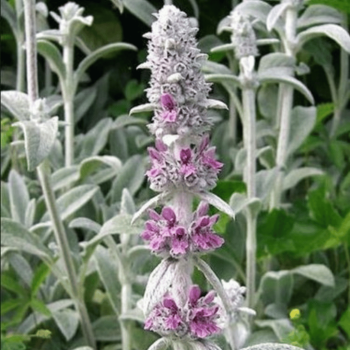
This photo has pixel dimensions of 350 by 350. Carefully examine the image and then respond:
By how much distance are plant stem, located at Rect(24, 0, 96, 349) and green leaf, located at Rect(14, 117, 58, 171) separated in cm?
8

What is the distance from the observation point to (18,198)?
203cm

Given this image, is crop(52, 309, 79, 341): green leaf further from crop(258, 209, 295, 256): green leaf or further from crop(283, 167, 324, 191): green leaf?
crop(283, 167, 324, 191): green leaf

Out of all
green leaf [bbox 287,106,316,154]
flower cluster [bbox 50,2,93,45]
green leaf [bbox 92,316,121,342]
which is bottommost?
green leaf [bbox 92,316,121,342]

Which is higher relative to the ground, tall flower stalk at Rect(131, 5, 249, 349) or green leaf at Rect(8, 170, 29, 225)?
tall flower stalk at Rect(131, 5, 249, 349)

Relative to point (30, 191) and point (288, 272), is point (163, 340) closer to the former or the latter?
point (288, 272)

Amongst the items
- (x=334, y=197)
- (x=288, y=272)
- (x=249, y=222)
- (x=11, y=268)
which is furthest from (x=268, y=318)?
(x=11, y=268)

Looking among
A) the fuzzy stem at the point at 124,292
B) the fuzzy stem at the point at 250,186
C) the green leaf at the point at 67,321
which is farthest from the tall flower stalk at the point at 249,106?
the green leaf at the point at 67,321

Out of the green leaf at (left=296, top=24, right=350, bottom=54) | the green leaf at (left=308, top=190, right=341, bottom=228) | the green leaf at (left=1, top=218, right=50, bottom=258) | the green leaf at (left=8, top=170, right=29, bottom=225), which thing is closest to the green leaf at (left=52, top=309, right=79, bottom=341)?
the green leaf at (left=1, top=218, right=50, bottom=258)

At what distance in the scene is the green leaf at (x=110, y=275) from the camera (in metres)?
1.79

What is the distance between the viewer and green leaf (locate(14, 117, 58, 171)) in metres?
1.37

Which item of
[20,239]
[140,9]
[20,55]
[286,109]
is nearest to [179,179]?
[20,239]

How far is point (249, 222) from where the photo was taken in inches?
71.5

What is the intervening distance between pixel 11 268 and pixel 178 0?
47.8 inches

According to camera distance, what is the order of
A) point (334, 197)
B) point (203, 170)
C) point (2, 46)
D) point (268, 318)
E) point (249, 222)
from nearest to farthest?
point (203, 170)
point (249, 222)
point (268, 318)
point (334, 197)
point (2, 46)
